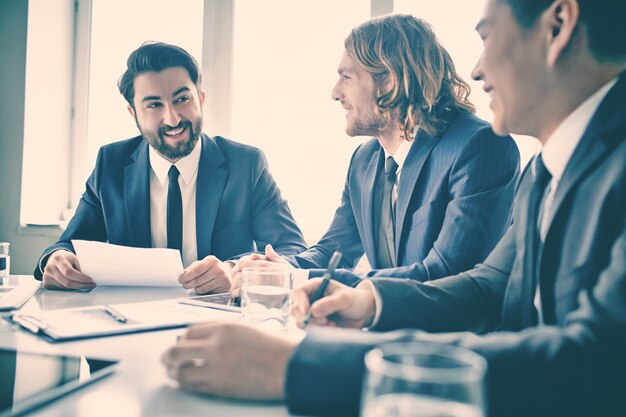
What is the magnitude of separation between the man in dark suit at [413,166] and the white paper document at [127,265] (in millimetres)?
237

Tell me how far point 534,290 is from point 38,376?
96cm

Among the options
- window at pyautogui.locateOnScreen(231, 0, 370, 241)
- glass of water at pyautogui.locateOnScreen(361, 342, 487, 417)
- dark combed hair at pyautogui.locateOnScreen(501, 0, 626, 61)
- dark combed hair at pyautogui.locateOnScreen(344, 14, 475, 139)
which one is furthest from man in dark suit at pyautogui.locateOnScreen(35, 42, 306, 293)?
glass of water at pyautogui.locateOnScreen(361, 342, 487, 417)

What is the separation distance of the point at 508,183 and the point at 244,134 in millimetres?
2390

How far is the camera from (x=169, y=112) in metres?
2.50

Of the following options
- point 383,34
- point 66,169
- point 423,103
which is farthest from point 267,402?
point 66,169

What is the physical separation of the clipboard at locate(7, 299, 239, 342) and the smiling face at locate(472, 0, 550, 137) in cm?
82

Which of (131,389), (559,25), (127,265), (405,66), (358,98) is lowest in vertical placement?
(131,389)

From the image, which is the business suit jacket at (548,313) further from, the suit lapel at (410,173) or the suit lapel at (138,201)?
the suit lapel at (138,201)

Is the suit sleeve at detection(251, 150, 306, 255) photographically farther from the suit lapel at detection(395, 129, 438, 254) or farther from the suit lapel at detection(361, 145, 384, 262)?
the suit lapel at detection(395, 129, 438, 254)

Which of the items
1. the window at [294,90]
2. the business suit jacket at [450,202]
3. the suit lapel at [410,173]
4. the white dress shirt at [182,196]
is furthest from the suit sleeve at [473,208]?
the window at [294,90]

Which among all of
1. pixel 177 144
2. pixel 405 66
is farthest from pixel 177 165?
pixel 405 66

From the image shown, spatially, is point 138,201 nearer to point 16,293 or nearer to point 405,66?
point 16,293

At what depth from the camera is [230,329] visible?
0.77 metres

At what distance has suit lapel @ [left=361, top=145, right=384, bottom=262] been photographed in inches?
87.7
